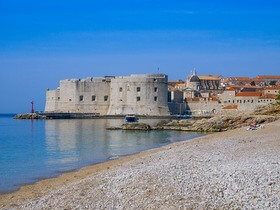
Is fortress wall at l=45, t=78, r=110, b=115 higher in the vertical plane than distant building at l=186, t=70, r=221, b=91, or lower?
lower

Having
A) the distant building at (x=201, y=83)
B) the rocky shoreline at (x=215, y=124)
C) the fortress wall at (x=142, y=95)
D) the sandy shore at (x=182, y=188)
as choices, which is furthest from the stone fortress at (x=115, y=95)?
the sandy shore at (x=182, y=188)

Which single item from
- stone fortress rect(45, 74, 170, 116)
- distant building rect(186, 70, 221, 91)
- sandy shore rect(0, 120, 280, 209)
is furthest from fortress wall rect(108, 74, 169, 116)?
sandy shore rect(0, 120, 280, 209)

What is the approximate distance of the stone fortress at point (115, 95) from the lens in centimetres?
4950

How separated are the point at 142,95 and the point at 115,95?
316 cm

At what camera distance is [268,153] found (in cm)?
827

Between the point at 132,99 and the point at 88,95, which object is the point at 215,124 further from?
the point at 88,95

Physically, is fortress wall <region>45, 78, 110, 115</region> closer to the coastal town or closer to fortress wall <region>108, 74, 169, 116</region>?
the coastal town

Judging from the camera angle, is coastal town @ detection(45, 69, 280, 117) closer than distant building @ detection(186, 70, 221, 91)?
Yes

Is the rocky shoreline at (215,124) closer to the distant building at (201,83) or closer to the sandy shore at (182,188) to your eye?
the sandy shore at (182,188)

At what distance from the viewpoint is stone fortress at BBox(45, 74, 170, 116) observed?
4950 cm

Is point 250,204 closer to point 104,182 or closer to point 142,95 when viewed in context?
point 104,182

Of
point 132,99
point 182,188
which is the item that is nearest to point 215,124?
point 182,188

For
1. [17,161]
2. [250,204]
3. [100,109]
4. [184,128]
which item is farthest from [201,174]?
[100,109]

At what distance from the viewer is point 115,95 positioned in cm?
5088
